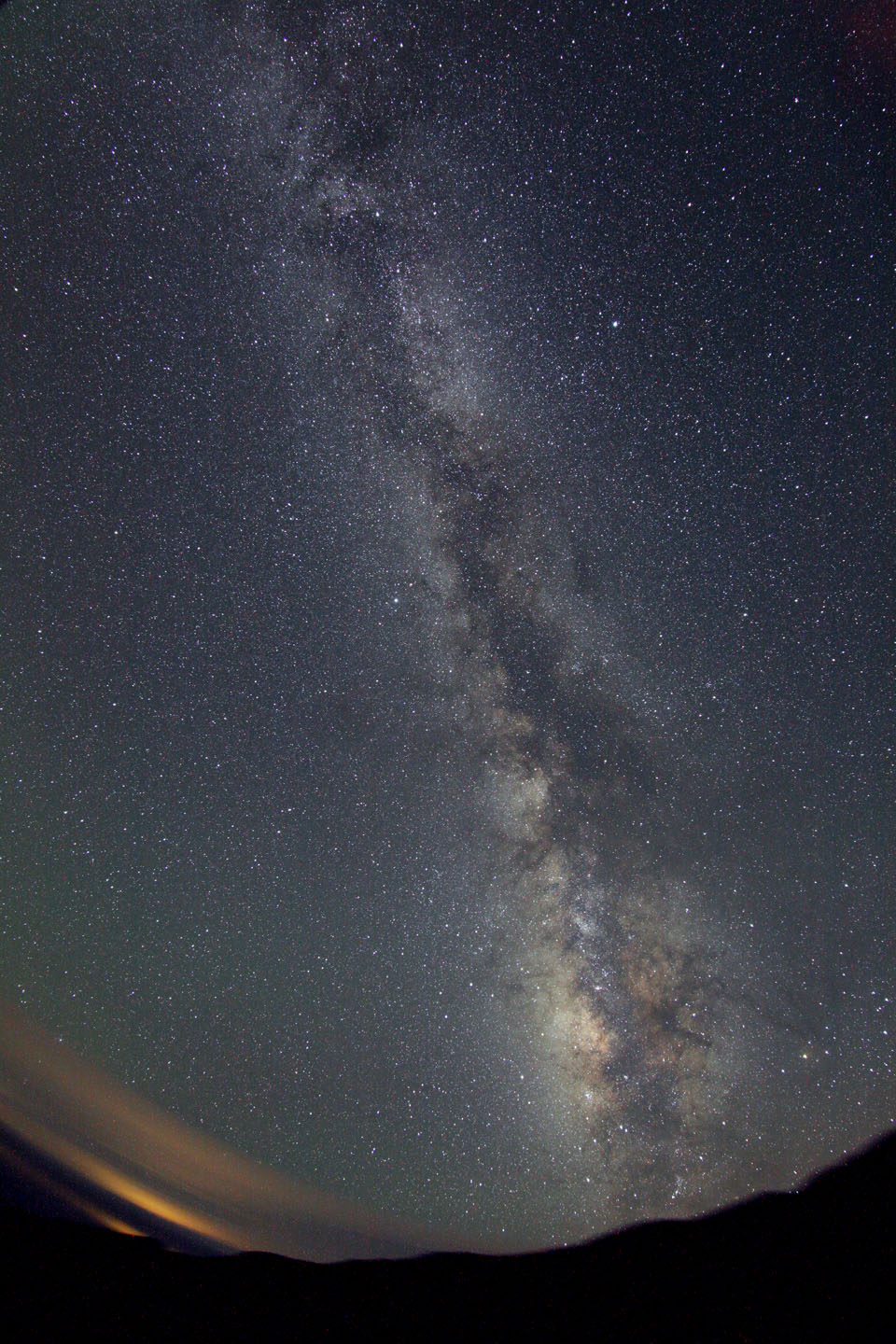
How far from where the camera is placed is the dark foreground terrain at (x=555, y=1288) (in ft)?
23.2

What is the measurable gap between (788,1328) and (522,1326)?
12.0 ft

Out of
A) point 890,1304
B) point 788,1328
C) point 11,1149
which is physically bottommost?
point 11,1149

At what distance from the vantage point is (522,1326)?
8.34m

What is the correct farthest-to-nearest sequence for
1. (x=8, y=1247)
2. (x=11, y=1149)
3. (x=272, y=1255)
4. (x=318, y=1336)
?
(x=11, y=1149), (x=272, y=1255), (x=8, y=1247), (x=318, y=1336)

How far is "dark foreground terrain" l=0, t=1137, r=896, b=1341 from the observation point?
7.07 metres

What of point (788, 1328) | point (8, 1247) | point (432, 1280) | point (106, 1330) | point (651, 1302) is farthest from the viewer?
point (432, 1280)

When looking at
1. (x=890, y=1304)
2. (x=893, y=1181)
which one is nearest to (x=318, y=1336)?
(x=890, y=1304)

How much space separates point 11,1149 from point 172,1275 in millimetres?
8970

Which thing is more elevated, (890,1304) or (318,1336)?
(890,1304)

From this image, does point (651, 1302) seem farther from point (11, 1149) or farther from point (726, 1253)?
point (11, 1149)

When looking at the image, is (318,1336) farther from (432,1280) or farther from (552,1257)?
(552,1257)

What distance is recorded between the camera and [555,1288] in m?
9.44

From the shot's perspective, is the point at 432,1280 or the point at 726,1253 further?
the point at 432,1280

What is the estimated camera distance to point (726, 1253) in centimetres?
867
